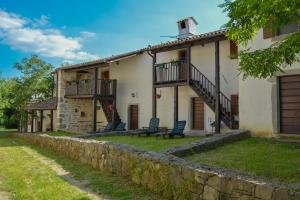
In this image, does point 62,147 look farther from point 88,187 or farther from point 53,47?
point 53,47

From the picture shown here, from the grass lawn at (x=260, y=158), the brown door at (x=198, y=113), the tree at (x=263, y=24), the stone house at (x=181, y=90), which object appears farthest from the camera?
the brown door at (x=198, y=113)

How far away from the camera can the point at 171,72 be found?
1588cm

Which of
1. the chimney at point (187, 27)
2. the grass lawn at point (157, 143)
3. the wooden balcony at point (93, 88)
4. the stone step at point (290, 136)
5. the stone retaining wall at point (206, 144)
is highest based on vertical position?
the chimney at point (187, 27)

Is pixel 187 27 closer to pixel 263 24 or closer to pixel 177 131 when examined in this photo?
pixel 177 131

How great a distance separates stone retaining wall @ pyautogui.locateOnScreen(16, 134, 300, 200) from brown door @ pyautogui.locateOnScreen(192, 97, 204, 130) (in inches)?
301

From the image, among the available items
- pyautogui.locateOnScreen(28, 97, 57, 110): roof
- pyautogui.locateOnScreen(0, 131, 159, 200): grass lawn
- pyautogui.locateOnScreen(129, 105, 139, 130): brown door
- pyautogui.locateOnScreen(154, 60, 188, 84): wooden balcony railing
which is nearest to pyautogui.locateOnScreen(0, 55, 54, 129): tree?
pyautogui.locateOnScreen(28, 97, 57, 110): roof

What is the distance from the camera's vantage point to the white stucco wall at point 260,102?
10.9 metres

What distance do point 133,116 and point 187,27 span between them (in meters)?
6.32

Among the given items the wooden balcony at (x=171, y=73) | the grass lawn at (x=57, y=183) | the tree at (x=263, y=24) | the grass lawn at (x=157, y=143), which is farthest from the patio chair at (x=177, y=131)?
the tree at (x=263, y=24)

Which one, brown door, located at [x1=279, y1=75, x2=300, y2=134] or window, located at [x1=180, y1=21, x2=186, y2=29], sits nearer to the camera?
brown door, located at [x1=279, y1=75, x2=300, y2=134]

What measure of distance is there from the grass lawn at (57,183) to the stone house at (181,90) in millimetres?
4736

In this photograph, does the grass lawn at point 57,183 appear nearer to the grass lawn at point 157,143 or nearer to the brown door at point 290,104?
the grass lawn at point 157,143

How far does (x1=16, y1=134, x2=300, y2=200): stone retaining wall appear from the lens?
4.15 m

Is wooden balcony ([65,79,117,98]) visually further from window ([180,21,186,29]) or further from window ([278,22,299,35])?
window ([278,22,299,35])
